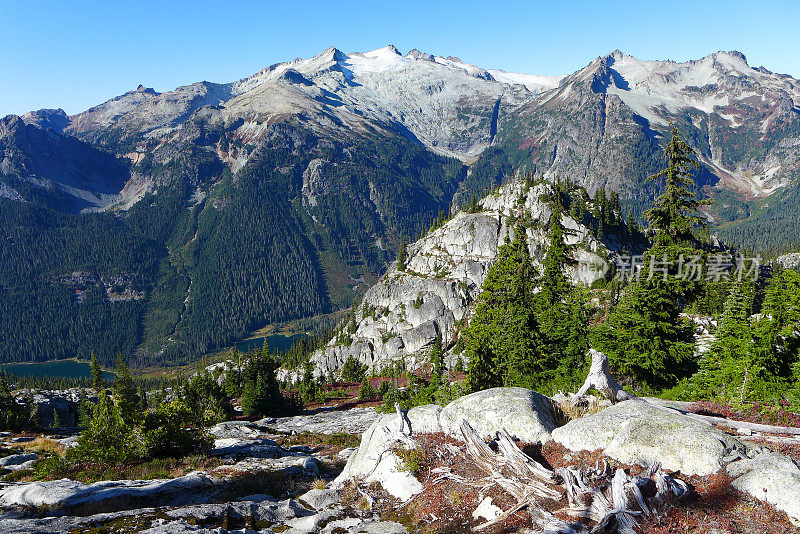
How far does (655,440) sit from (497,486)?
6.33 meters

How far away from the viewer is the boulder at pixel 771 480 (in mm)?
11336

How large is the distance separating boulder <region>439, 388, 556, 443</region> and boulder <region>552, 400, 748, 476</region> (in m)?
1.05

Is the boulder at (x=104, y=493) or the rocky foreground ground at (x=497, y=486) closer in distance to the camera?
the rocky foreground ground at (x=497, y=486)

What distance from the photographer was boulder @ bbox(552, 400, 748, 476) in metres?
14.2

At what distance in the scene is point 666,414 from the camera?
16.7m

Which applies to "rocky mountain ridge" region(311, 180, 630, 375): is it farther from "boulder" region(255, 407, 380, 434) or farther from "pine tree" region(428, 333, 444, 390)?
"boulder" region(255, 407, 380, 434)

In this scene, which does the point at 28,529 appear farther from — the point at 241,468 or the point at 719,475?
the point at 719,475

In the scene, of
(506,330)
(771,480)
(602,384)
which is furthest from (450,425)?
(506,330)

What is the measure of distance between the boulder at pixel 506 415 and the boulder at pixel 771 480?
6611 millimetres

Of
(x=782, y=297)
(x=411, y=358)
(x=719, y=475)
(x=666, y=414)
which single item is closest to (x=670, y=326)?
(x=782, y=297)

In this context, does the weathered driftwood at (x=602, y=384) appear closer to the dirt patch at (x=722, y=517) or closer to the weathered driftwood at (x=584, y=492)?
the weathered driftwood at (x=584, y=492)

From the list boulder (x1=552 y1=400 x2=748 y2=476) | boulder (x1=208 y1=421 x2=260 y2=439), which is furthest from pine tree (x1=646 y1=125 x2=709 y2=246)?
boulder (x1=208 y1=421 x2=260 y2=439)

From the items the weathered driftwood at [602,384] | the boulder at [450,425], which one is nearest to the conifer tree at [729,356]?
the weathered driftwood at [602,384]

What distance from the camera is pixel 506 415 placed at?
19.1 meters
